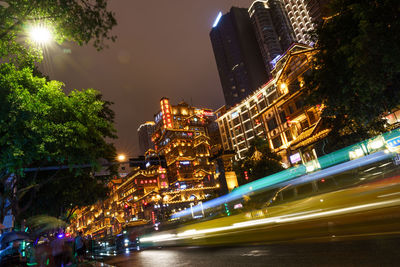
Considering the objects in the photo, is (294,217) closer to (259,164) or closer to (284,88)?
(259,164)

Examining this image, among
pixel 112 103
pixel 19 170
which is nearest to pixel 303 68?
pixel 112 103

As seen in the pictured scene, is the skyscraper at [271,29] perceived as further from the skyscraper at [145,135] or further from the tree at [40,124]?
the tree at [40,124]

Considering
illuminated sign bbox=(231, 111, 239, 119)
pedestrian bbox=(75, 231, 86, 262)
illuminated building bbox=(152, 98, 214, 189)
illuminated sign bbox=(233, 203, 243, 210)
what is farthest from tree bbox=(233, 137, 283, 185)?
illuminated sign bbox=(231, 111, 239, 119)

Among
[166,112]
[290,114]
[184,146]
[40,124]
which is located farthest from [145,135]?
[40,124]

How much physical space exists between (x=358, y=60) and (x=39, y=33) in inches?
407

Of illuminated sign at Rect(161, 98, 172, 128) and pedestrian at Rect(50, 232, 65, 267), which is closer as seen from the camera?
pedestrian at Rect(50, 232, 65, 267)

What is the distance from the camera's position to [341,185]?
6387 mm

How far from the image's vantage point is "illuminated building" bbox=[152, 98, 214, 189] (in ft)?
268

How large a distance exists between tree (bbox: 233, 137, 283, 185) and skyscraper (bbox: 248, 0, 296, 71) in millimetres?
75951

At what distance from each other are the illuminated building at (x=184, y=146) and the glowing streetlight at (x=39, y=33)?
6967cm

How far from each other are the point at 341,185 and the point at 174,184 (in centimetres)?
7461

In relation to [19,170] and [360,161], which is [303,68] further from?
[19,170]

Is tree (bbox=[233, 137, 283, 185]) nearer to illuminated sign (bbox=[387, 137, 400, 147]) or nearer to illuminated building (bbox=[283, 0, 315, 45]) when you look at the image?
illuminated sign (bbox=[387, 137, 400, 147])

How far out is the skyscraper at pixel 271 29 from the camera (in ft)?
362
